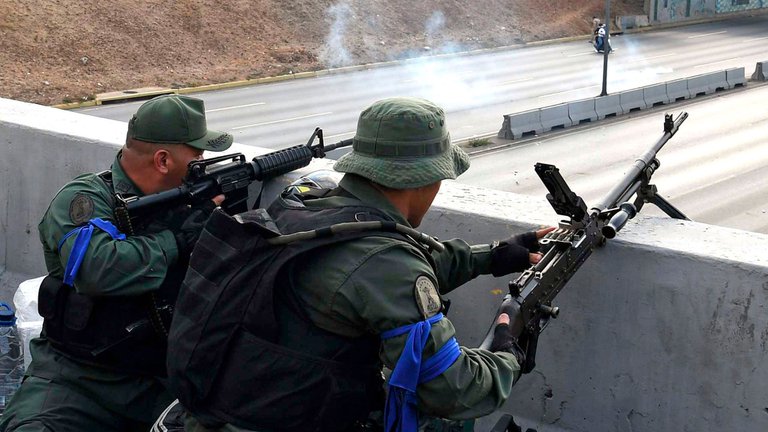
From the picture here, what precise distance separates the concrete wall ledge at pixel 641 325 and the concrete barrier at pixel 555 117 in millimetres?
19437

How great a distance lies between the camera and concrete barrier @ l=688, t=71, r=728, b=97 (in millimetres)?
27781

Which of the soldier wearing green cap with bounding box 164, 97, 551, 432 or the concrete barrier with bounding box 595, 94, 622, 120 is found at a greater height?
the soldier wearing green cap with bounding box 164, 97, 551, 432

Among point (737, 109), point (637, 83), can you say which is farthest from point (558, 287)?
point (637, 83)

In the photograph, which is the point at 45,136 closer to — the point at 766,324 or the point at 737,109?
the point at 766,324

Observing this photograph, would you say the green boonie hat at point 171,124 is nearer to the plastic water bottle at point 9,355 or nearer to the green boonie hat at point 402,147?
the green boonie hat at point 402,147

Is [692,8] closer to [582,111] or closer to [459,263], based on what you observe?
[582,111]

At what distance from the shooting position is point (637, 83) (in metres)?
30.5

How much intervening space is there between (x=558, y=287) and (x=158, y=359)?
61.4 inches

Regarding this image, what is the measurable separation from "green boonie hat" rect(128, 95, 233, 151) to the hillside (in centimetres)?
2214

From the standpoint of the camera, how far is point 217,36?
31344 mm

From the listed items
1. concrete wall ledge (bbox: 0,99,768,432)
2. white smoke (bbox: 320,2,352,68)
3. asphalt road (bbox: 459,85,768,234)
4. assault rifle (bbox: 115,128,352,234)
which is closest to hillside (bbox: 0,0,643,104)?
white smoke (bbox: 320,2,352,68)

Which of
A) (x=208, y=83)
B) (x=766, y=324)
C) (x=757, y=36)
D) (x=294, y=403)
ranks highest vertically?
(x=294, y=403)

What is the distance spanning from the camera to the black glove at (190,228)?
3629 mm

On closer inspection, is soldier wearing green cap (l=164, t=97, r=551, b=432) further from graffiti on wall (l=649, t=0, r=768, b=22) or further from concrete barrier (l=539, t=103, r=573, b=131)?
graffiti on wall (l=649, t=0, r=768, b=22)
